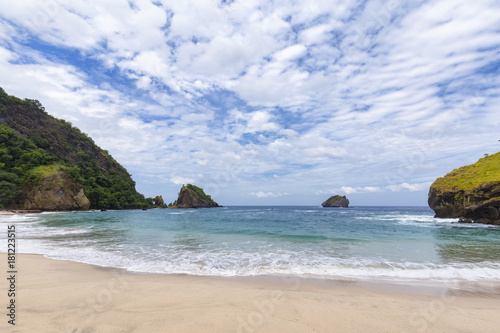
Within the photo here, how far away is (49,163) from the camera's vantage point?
232ft

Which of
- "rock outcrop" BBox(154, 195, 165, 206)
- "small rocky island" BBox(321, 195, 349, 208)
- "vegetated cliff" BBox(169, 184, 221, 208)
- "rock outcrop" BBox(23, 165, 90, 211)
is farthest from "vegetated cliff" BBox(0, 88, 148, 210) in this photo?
"small rocky island" BBox(321, 195, 349, 208)

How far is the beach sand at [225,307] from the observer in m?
4.18

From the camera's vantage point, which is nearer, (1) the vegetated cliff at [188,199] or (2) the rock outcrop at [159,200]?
(2) the rock outcrop at [159,200]

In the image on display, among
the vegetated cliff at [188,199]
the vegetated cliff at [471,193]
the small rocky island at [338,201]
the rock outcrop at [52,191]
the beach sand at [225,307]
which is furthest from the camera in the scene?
the small rocky island at [338,201]

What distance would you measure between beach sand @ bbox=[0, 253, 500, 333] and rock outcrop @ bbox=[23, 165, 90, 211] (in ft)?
244

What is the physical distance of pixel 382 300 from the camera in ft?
A: 19.6

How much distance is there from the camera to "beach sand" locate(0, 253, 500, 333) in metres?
4.18

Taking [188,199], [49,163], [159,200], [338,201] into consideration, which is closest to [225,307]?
[49,163]

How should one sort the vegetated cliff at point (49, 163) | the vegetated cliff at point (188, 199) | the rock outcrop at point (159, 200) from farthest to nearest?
1. the vegetated cliff at point (188, 199)
2. the rock outcrop at point (159, 200)
3. the vegetated cliff at point (49, 163)

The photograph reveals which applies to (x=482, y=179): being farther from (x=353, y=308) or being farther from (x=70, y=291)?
(x=70, y=291)

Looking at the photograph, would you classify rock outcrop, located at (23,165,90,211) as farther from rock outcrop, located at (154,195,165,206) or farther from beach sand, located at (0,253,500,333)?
beach sand, located at (0,253,500,333)

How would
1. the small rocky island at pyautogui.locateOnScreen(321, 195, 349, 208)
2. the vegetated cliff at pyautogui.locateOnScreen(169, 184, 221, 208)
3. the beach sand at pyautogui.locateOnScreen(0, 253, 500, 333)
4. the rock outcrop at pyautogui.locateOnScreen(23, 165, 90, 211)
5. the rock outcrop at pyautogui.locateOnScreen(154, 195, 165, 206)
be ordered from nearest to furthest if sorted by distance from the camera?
1. the beach sand at pyautogui.locateOnScreen(0, 253, 500, 333)
2. the rock outcrop at pyautogui.locateOnScreen(23, 165, 90, 211)
3. the rock outcrop at pyautogui.locateOnScreen(154, 195, 165, 206)
4. the vegetated cliff at pyautogui.locateOnScreen(169, 184, 221, 208)
5. the small rocky island at pyautogui.locateOnScreen(321, 195, 349, 208)

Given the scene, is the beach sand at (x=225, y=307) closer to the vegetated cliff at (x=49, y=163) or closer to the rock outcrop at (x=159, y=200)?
the vegetated cliff at (x=49, y=163)

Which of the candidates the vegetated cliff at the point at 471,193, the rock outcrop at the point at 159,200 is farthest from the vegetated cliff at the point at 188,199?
the vegetated cliff at the point at 471,193
